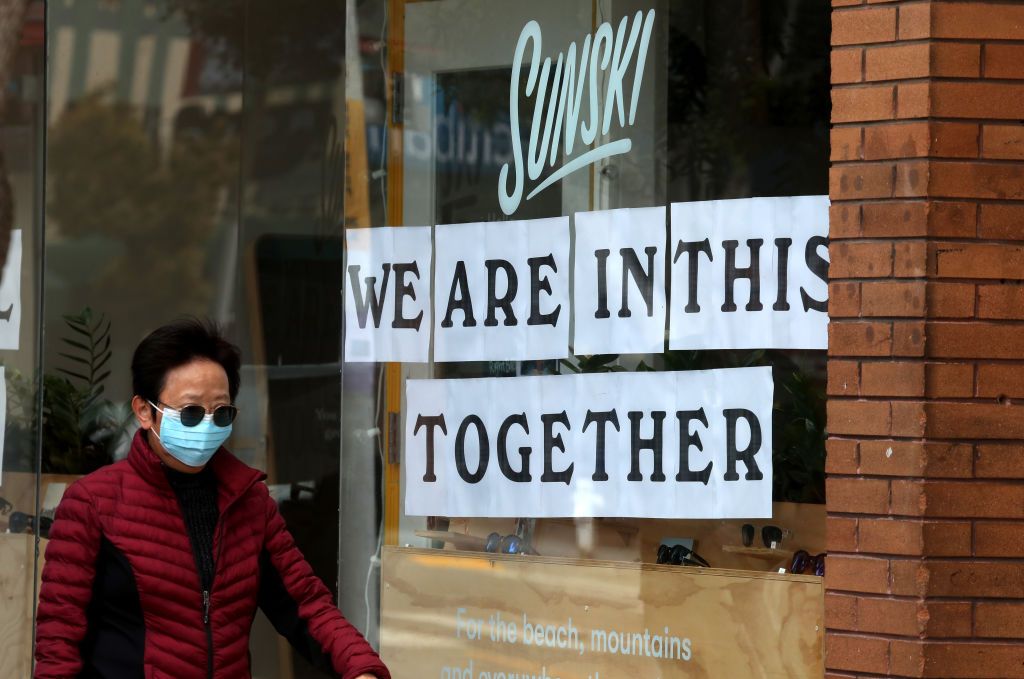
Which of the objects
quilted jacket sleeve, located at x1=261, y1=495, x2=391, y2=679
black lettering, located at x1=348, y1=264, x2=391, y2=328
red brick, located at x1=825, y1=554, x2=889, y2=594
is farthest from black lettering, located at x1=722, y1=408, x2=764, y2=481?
quilted jacket sleeve, located at x1=261, y1=495, x2=391, y2=679

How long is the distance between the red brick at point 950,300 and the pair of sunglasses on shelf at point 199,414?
2.02 m

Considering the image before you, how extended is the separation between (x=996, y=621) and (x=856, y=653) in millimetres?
405

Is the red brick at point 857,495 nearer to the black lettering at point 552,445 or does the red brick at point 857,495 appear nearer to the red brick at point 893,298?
the red brick at point 893,298

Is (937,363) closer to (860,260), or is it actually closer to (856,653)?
(860,260)

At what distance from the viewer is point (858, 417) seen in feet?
15.1

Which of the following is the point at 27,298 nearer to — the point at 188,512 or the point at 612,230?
the point at 612,230

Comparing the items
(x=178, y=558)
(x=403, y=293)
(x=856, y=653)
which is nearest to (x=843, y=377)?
(x=856, y=653)

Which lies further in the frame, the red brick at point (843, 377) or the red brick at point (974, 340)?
the red brick at point (843, 377)

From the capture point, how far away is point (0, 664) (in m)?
6.85

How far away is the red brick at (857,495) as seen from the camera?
4.52m

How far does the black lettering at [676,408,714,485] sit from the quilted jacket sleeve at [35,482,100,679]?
219cm

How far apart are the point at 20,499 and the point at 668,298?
321cm

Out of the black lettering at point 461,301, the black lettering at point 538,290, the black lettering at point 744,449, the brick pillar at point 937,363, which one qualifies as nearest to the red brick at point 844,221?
the brick pillar at point 937,363

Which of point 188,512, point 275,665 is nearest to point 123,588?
point 188,512
